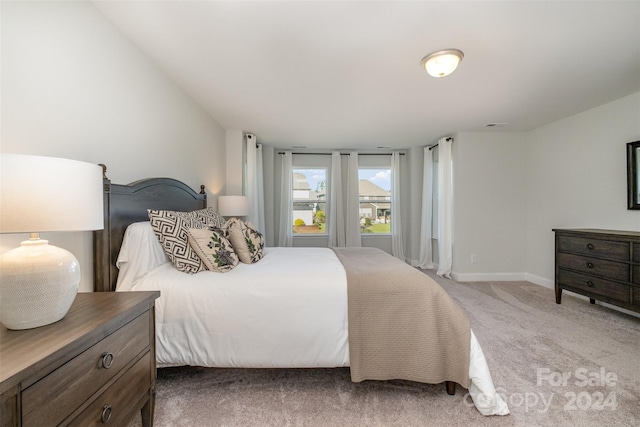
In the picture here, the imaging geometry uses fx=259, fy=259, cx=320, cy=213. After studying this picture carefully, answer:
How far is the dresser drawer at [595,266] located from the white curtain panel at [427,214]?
78.9 inches

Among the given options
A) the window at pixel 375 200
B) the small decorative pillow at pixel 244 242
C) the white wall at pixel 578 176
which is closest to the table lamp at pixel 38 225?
the small decorative pillow at pixel 244 242

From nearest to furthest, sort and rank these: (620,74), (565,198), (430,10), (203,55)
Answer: (430,10) < (203,55) < (620,74) < (565,198)

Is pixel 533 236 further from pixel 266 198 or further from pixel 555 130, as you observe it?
pixel 266 198

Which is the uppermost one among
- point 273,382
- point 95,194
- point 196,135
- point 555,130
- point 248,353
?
point 555,130

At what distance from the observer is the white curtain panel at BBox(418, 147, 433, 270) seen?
15.7ft

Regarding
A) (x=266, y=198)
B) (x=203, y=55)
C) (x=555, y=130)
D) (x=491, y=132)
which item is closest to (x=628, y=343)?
(x=555, y=130)

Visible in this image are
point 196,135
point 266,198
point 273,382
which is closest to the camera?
point 273,382

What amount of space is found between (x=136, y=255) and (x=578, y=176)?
476 centimetres

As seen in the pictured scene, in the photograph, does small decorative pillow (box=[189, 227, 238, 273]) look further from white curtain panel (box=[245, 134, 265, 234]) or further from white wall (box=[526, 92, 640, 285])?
white wall (box=[526, 92, 640, 285])

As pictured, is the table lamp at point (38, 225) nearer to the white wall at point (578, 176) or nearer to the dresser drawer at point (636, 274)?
the dresser drawer at point (636, 274)

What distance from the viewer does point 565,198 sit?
343cm

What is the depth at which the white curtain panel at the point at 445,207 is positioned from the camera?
4.18 metres

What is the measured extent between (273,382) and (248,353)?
12.3 inches

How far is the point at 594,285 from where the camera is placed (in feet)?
8.50
